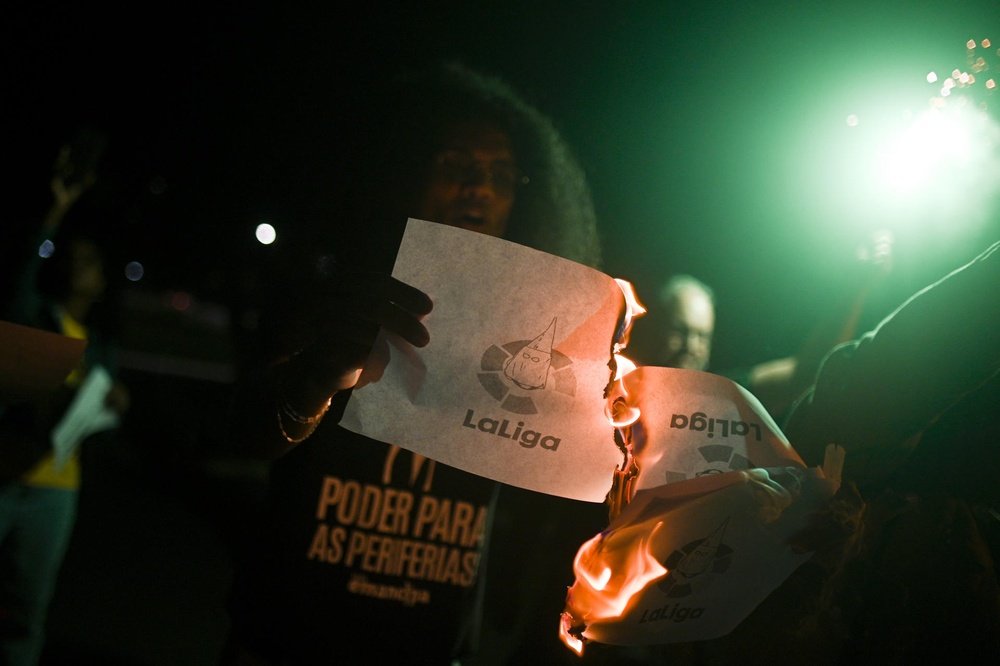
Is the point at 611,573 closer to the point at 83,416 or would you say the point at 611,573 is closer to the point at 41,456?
the point at 41,456

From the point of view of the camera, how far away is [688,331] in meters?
4.04

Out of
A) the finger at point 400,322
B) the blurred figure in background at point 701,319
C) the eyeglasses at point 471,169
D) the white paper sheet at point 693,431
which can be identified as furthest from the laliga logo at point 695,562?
the blurred figure in background at point 701,319

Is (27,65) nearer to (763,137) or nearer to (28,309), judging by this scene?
(28,309)

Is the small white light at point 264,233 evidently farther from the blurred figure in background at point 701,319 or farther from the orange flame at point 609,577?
the orange flame at point 609,577

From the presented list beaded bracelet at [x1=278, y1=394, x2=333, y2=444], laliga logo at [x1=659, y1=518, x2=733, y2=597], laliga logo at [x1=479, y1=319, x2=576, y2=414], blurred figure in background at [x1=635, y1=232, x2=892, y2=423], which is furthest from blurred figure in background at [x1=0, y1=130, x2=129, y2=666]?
blurred figure in background at [x1=635, y1=232, x2=892, y2=423]

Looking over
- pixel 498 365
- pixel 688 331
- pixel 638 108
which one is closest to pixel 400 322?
pixel 498 365

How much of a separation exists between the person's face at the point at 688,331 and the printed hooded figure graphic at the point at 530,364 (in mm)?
2787

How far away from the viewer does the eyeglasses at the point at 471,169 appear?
6.57ft

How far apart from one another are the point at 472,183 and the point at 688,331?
92.7 inches

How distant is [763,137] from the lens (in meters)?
4.99

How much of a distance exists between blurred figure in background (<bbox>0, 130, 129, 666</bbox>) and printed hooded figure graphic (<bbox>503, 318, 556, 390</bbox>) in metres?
2.24

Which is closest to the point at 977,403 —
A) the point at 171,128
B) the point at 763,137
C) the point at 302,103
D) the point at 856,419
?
the point at 856,419

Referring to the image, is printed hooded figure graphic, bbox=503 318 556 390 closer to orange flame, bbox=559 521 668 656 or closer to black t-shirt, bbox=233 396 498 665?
orange flame, bbox=559 521 668 656

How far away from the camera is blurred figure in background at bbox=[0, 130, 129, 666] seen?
9.72 ft
